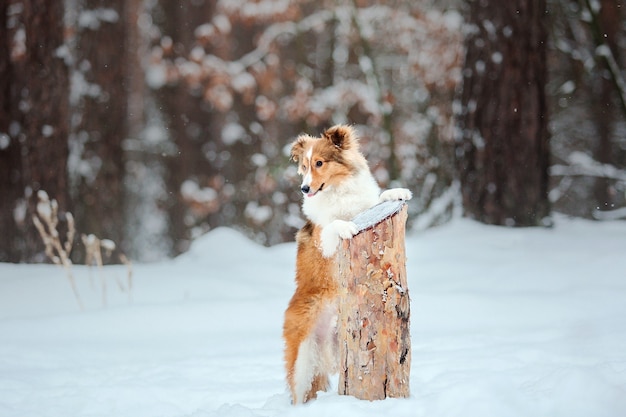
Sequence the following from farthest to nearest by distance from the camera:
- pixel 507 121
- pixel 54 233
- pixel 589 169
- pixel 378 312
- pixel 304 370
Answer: pixel 589 169, pixel 507 121, pixel 54 233, pixel 304 370, pixel 378 312

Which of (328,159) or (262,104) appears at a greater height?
(262,104)

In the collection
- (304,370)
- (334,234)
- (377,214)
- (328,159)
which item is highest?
(328,159)

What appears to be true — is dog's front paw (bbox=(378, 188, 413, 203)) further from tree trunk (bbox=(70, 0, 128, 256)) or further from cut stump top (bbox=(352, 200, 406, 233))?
tree trunk (bbox=(70, 0, 128, 256))

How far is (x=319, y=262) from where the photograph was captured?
10.6 ft

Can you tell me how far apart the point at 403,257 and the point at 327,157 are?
0.88 meters

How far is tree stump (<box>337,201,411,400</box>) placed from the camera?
280cm

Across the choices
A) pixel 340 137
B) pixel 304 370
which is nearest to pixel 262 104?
pixel 340 137

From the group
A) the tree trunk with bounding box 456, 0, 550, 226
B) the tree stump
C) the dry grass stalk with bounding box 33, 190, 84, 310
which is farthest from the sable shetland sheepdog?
the tree trunk with bounding box 456, 0, 550, 226

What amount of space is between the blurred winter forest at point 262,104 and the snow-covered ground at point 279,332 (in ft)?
3.31

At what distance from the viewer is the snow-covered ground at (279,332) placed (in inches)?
111

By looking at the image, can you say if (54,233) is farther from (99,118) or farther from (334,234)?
(99,118)

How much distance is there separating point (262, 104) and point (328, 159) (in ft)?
22.4

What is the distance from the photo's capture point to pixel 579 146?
11.8 meters

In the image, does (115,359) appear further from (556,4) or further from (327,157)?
(556,4)
